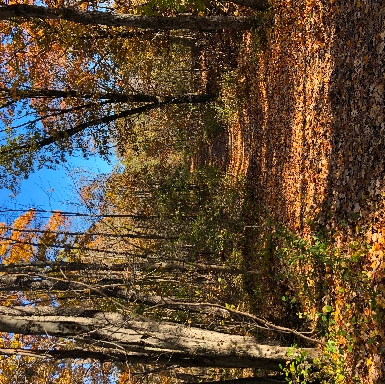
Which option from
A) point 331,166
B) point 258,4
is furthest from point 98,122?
point 331,166

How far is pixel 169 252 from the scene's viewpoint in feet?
41.6

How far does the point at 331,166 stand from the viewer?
246 inches

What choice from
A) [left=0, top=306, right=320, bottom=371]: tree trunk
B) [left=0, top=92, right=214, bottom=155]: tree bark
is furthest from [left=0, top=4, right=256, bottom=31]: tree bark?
[left=0, top=306, right=320, bottom=371]: tree trunk

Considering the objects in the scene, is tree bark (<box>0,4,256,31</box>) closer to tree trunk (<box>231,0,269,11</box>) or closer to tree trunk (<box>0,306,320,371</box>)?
tree trunk (<box>231,0,269,11</box>)

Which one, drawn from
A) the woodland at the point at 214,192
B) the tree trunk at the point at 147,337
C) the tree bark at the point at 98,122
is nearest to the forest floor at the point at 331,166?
the woodland at the point at 214,192

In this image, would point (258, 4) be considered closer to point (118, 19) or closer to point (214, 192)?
point (118, 19)

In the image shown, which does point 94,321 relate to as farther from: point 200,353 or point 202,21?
point 202,21

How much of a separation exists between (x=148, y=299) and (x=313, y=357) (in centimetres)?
325

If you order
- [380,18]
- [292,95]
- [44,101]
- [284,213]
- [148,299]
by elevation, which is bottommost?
[148,299]

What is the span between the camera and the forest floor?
16.4 ft

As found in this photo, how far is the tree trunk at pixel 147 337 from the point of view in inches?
210

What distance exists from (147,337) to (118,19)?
6.32 m

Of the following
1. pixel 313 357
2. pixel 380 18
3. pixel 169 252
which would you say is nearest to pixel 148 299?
pixel 313 357

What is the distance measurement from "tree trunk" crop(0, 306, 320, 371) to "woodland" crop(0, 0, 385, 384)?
25 millimetres
